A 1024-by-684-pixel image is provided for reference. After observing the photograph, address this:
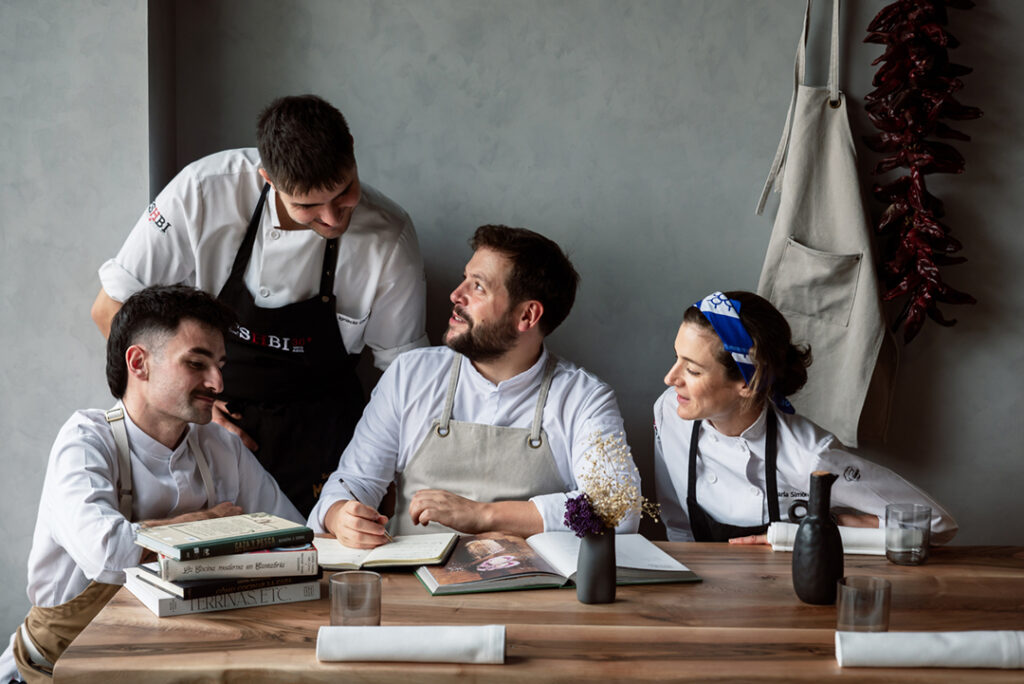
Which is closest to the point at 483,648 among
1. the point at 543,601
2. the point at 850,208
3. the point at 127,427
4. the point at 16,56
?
the point at 543,601

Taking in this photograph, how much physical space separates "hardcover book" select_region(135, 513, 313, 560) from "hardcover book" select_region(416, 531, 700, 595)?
28cm

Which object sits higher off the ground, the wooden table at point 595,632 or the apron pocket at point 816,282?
the apron pocket at point 816,282

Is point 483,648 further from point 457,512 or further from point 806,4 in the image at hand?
point 806,4

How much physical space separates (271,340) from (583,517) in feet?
4.17

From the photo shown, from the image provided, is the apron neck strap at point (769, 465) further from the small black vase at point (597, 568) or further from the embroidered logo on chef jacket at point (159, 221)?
the embroidered logo on chef jacket at point (159, 221)

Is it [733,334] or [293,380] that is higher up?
[733,334]

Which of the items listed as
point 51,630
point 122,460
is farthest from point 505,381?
point 51,630

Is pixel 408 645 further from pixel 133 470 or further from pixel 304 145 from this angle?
pixel 304 145

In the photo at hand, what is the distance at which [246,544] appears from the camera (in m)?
1.63

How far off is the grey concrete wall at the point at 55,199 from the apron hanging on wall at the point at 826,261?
190 cm

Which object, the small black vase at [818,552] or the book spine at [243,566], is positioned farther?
the small black vase at [818,552]

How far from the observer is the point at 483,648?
1.43 metres

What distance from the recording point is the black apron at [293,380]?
8.39ft

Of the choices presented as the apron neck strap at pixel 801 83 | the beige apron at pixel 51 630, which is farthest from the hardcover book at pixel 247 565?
the apron neck strap at pixel 801 83
